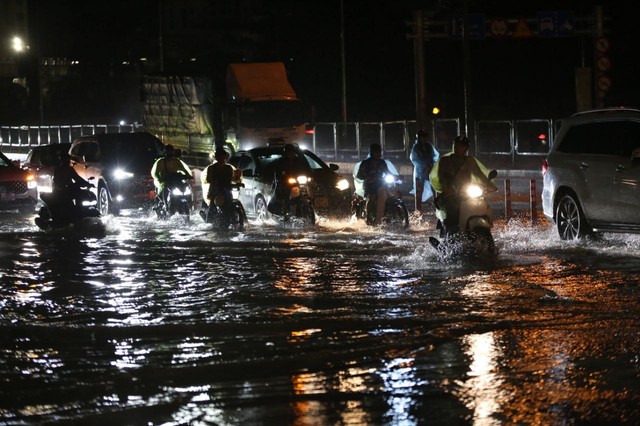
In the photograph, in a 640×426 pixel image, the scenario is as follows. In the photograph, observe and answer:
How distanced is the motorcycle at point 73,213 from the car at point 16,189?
370cm

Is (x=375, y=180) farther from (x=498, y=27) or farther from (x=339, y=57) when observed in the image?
(x=339, y=57)

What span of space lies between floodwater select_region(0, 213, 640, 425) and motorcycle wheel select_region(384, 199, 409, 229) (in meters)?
2.99

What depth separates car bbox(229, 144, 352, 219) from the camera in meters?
21.5

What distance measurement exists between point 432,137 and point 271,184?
20.7m

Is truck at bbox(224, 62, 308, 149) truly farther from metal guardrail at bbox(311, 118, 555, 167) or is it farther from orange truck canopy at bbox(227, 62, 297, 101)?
metal guardrail at bbox(311, 118, 555, 167)

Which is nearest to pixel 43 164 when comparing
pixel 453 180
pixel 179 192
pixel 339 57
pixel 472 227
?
pixel 179 192

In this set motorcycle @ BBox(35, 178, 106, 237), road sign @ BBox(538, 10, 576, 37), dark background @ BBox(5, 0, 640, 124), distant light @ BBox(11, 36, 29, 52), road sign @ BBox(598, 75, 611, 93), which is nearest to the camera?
motorcycle @ BBox(35, 178, 106, 237)

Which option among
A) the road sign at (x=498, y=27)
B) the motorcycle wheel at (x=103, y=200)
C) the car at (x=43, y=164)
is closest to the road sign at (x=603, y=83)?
the road sign at (x=498, y=27)

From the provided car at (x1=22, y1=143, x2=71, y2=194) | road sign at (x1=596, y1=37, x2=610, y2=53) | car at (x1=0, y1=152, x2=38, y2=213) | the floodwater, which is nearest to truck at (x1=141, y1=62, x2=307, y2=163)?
car at (x1=22, y1=143, x2=71, y2=194)

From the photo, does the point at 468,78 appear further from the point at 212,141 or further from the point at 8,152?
the point at 8,152

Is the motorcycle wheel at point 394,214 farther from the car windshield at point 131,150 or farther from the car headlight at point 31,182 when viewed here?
the car headlight at point 31,182

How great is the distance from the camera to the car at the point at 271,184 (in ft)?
70.6

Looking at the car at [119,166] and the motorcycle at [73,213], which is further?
the car at [119,166]

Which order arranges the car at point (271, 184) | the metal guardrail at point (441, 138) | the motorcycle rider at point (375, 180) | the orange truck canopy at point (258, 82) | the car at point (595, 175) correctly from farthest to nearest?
the orange truck canopy at point (258, 82) → the metal guardrail at point (441, 138) → the car at point (271, 184) → the motorcycle rider at point (375, 180) → the car at point (595, 175)
